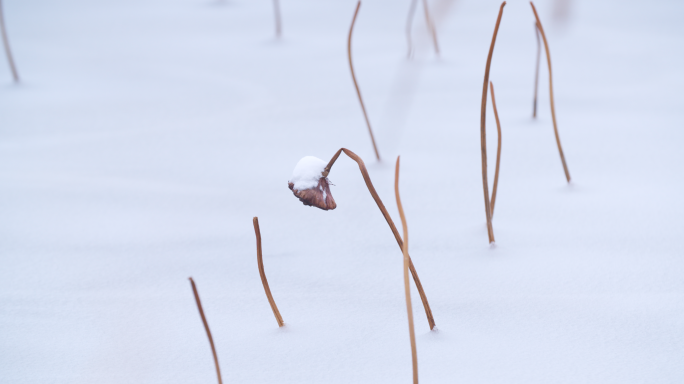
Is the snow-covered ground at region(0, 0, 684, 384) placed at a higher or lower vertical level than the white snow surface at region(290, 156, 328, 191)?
lower

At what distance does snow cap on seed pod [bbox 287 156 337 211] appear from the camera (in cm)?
36

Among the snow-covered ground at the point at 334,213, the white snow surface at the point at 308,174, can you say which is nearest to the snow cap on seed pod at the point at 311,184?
the white snow surface at the point at 308,174

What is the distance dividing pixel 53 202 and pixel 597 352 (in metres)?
0.67

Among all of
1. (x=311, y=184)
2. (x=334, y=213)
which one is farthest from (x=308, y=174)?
(x=334, y=213)

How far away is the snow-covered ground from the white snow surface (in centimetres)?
15

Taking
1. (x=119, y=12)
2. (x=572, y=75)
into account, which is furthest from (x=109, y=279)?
(x=119, y=12)

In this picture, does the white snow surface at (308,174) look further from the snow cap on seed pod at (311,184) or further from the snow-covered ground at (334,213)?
the snow-covered ground at (334,213)

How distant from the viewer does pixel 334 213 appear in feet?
2.22

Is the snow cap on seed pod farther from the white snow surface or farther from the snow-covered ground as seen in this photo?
the snow-covered ground

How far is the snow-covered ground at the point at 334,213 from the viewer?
431mm

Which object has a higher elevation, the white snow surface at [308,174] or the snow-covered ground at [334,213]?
the white snow surface at [308,174]

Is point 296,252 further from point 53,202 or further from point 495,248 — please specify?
point 53,202

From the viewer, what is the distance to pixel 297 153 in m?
0.85

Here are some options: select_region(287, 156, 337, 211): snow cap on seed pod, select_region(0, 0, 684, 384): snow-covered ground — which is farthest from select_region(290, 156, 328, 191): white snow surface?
select_region(0, 0, 684, 384): snow-covered ground
